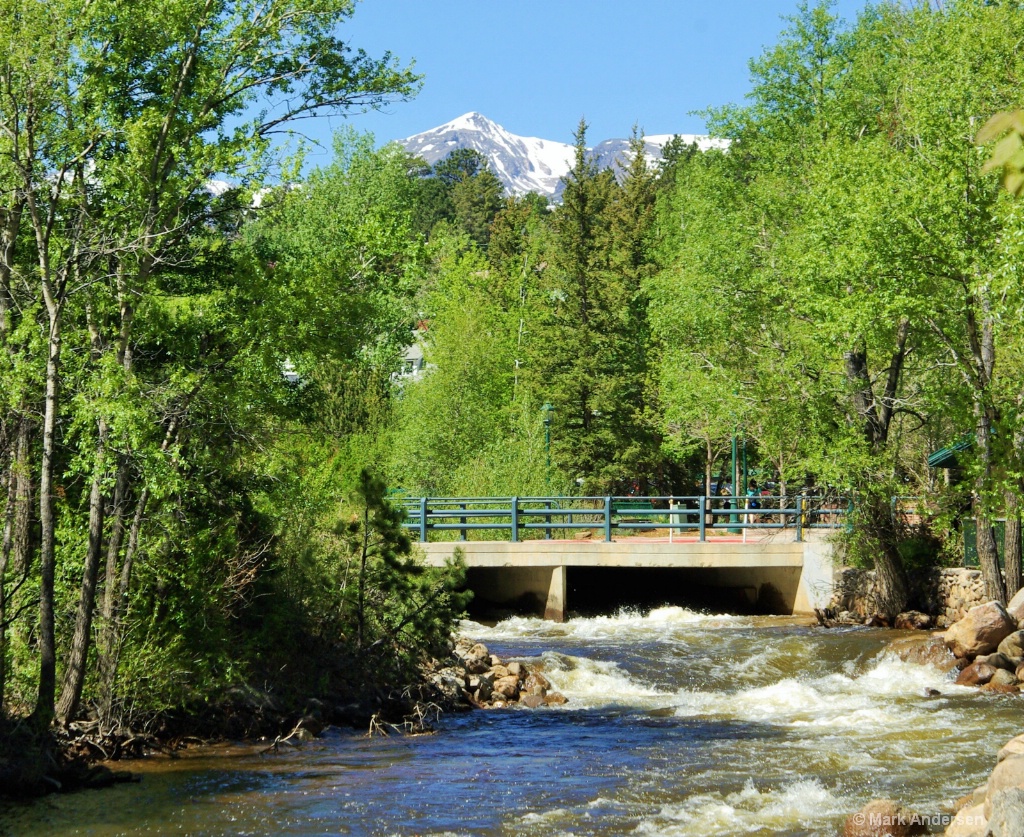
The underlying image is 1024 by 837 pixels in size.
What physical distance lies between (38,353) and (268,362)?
219 centimetres

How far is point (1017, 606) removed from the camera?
18.6 metres

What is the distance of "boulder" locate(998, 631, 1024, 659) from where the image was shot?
16.9 m

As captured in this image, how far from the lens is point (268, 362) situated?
12.1m

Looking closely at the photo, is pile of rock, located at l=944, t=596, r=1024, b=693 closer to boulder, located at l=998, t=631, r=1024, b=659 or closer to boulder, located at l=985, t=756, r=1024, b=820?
boulder, located at l=998, t=631, r=1024, b=659

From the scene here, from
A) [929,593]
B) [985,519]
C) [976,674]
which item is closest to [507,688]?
[976,674]

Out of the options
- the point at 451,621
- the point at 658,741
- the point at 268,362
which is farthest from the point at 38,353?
the point at 658,741

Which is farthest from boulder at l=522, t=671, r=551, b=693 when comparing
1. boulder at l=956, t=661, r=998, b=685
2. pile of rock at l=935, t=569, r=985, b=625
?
pile of rock at l=935, t=569, r=985, b=625

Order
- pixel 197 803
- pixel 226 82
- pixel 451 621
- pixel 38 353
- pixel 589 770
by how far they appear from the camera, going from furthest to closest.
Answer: pixel 451 621 < pixel 226 82 < pixel 589 770 < pixel 38 353 < pixel 197 803

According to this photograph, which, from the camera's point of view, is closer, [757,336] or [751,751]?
[751,751]

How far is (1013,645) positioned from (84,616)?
12589 millimetres

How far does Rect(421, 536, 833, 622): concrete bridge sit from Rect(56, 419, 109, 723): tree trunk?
13475 mm

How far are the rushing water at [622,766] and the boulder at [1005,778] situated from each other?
125 cm

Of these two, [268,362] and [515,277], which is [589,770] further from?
[515,277]

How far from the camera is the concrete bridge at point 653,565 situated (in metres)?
25.4
